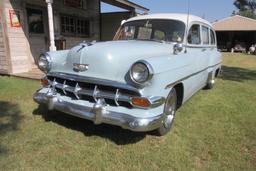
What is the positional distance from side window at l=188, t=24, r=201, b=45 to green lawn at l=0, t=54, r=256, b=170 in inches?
53.2

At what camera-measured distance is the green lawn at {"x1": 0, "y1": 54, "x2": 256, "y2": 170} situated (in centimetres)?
302

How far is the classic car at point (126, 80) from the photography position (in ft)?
10.2

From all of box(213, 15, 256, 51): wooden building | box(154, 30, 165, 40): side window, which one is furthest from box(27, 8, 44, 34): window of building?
box(213, 15, 256, 51): wooden building

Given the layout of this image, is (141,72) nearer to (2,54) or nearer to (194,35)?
(194,35)

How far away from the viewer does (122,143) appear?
3514 millimetres

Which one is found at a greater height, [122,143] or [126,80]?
[126,80]

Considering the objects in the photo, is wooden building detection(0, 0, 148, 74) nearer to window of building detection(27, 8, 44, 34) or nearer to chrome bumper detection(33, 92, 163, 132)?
window of building detection(27, 8, 44, 34)

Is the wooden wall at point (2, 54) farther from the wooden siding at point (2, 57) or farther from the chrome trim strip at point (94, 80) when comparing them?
the chrome trim strip at point (94, 80)

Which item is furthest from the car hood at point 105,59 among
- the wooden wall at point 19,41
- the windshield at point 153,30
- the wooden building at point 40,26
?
the wooden wall at point 19,41

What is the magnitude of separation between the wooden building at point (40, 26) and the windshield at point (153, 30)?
3.45m

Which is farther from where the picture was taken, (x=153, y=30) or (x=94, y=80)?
(x=153, y=30)

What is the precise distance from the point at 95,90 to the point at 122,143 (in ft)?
2.78

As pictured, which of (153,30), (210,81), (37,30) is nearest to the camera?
(153,30)

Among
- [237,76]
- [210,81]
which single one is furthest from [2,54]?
[237,76]
